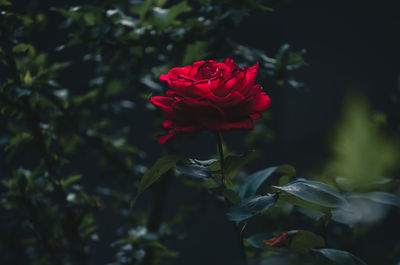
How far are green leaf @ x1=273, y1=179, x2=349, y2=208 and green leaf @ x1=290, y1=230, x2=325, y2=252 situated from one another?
0.29 feet

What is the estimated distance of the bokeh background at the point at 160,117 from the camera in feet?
3.10

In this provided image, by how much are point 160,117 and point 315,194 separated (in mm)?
847

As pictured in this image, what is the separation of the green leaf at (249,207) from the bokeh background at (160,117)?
0.20m

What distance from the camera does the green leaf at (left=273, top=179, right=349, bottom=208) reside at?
505 millimetres

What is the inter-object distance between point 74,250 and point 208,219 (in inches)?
53.0

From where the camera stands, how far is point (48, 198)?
1.18m

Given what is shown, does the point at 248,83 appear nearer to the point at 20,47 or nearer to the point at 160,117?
the point at 20,47

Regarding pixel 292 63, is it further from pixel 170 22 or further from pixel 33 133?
pixel 33 133

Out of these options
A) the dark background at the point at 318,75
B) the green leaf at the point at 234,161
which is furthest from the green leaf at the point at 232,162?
the dark background at the point at 318,75

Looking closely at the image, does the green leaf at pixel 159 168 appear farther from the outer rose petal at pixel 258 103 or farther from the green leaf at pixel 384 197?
the green leaf at pixel 384 197

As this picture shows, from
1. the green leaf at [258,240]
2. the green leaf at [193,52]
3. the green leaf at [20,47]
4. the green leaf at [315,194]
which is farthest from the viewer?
the green leaf at [193,52]

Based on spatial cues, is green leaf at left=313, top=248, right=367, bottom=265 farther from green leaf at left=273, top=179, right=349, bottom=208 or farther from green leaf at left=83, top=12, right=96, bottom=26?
green leaf at left=83, top=12, right=96, bottom=26

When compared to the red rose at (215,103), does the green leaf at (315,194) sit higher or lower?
lower

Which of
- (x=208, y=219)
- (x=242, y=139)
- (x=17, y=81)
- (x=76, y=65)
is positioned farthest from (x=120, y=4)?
(x=208, y=219)
